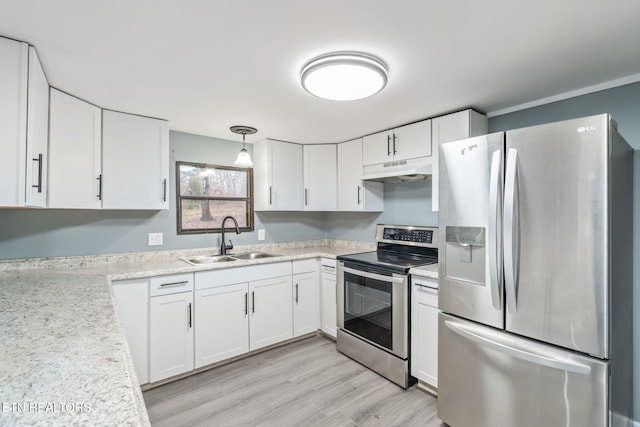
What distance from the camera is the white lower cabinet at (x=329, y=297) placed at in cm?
307

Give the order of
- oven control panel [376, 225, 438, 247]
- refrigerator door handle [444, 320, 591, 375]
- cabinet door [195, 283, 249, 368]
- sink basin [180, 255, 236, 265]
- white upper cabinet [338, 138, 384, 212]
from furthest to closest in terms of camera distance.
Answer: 1. white upper cabinet [338, 138, 384, 212]
2. sink basin [180, 255, 236, 265]
3. oven control panel [376, 225, 438, 247]
4. cabinet door [195, 283, 249, 368]
5. refrigerator door handle [444, 320, 591, 375]

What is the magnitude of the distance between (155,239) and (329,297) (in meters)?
1.80

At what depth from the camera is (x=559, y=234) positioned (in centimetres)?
140

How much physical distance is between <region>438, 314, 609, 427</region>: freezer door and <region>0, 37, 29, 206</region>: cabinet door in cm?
241

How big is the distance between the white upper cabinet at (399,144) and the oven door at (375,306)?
1.07 m

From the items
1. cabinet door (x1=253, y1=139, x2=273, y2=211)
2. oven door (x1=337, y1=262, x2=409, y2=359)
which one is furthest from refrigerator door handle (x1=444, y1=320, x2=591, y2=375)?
cabinet door (x1=253, y1=139, x2=273, y2=211)

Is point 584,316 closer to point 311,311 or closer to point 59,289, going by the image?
point 311,311

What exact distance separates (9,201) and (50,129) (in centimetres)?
77

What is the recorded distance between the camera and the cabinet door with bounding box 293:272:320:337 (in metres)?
3.08

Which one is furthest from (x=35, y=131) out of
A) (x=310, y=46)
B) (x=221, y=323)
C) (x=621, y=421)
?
(x=621, y=421)

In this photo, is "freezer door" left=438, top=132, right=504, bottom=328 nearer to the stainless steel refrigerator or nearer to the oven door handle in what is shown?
the stainless steel refrigerator

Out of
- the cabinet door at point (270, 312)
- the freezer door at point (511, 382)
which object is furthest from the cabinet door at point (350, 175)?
the freezer door at point (511, 382)

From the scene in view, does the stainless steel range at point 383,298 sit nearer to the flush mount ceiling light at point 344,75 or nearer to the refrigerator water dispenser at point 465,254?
the refrigerator water dispenser at point 465,254

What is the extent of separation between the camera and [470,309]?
5.63 ft
